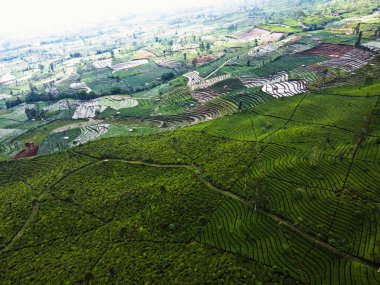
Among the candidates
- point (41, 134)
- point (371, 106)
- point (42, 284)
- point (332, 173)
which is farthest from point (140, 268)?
point (41, 134)

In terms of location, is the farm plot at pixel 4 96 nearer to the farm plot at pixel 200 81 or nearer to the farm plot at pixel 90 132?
the farm plot at pixel 90 132

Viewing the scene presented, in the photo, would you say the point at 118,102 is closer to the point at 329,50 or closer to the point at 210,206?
the point at 210,206

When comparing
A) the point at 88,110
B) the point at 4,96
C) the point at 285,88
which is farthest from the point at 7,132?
the point at 285,88

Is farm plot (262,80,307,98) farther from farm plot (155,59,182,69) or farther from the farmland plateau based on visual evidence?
farm plot (155,59,182,69)

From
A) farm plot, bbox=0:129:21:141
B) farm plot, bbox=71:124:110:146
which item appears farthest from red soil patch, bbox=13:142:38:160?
farm plot, bbox=0:129:21:141


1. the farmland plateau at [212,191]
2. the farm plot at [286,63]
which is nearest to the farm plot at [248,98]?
the farmland plateau at [212,191]

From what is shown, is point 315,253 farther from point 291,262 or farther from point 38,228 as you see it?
point 38,228
